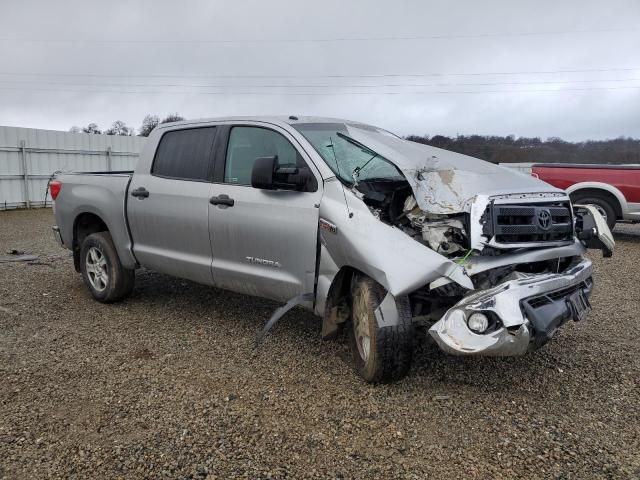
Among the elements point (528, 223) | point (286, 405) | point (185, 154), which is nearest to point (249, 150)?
point (185, 154)

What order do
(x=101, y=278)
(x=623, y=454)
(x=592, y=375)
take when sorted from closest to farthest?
(x=623, y=454) → (x=592, y=375) → (x=101, y=278)

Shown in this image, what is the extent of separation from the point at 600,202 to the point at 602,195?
18cm

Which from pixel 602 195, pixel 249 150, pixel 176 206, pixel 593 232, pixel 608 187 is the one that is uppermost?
pixel 249 150

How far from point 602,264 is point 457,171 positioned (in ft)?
18.8

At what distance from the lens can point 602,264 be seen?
316 inches

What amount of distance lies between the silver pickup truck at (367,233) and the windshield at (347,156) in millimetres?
14

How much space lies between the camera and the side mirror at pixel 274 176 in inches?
151

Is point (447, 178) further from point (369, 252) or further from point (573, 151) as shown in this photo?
point (573, 151)

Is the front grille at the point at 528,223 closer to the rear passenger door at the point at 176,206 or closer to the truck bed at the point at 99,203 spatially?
the rear passenger door at the point at 176,206

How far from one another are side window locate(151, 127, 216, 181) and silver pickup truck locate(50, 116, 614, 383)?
14 mm

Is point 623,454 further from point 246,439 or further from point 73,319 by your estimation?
point 73,319

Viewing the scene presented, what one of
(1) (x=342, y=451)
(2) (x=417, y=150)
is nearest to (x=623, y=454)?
(1) (x=342, y=451)

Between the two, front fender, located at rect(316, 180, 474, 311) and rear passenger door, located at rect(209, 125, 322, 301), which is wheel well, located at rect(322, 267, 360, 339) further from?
rear passenger door, located at rect(209, 125, 322, 301)

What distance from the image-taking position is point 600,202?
1006cm
